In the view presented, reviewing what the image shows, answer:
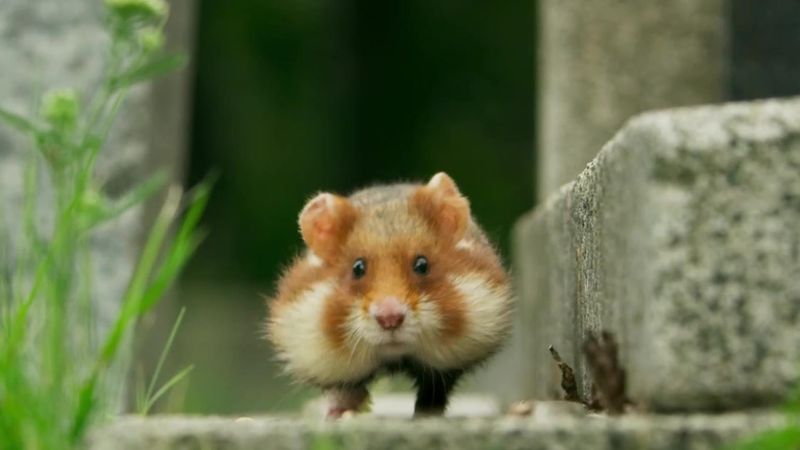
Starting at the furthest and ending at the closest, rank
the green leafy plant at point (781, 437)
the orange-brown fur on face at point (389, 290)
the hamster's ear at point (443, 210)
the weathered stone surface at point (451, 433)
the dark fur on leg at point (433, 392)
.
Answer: the dark fur on leg at point (433, 392), the hamster's ear at point (443, 210), the orange-brown fur on face at point (389, 290), the weathered stone surface at point (451, 433), the green leafy plant at point (781, 437)

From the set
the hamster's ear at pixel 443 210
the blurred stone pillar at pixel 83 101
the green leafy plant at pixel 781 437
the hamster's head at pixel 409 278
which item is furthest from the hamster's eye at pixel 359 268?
the blurred stone pillar at pixel 83 101

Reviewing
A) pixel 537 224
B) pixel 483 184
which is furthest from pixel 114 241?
pixel 483 184

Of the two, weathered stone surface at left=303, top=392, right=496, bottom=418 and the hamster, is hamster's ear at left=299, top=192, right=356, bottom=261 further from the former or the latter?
weathered stone surface at left=303, top=392, right=496, bottom=418

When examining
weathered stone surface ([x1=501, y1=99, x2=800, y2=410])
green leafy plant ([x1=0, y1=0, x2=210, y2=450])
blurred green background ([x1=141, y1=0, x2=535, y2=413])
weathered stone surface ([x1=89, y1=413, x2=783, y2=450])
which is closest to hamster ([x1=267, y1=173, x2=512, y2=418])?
green leafy plant ([x1=0, y1=0, x2=210, y2=450])

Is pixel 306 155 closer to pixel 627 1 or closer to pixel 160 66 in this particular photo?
pixel 627 1

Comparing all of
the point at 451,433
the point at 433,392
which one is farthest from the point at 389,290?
the point at 451,433

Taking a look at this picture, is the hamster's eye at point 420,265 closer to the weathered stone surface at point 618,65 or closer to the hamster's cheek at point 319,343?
the hamster's cheek at point 319,343

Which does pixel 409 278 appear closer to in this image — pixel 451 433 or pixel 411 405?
pixel 451 433
